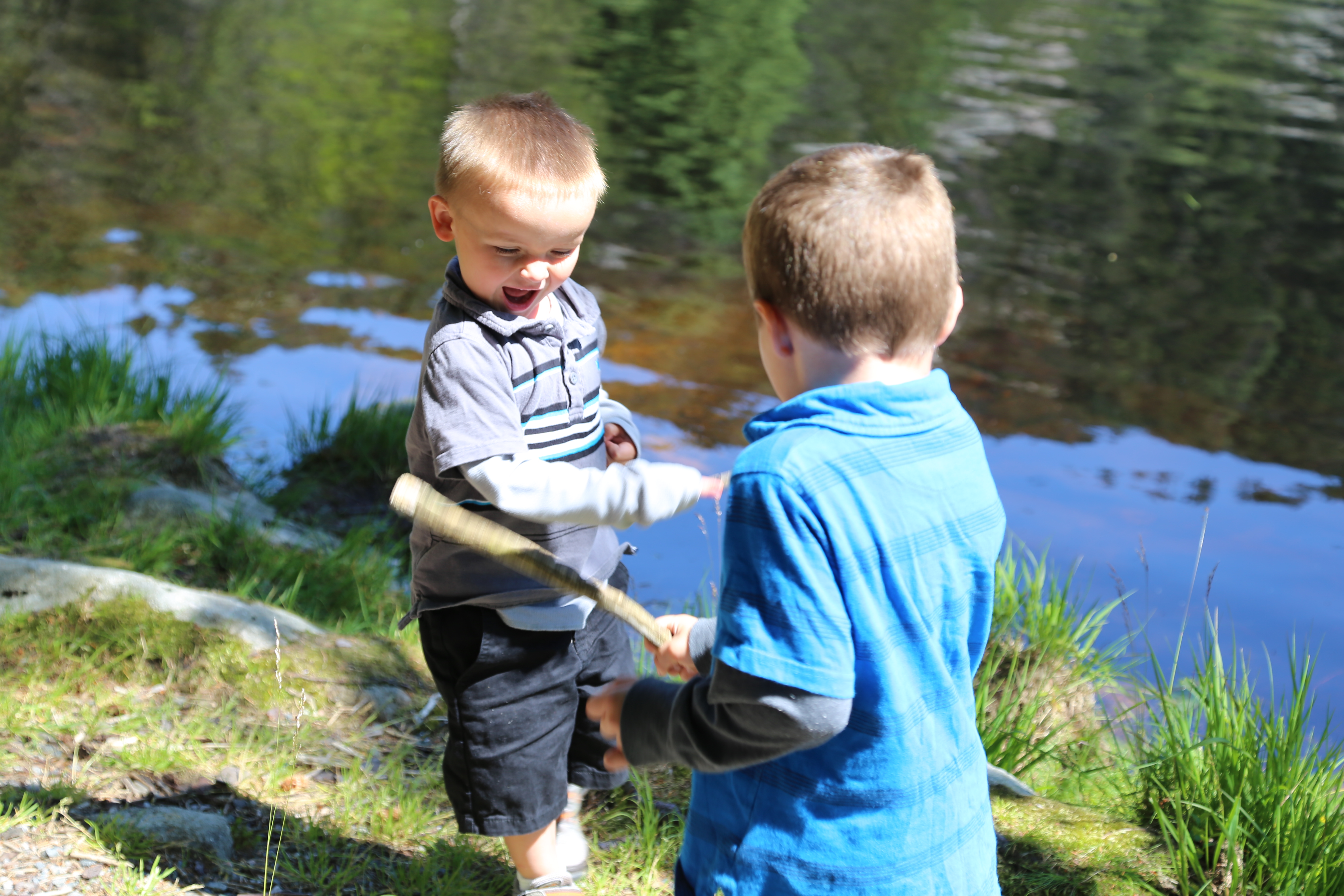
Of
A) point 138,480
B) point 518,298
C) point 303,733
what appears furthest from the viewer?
point 138,480

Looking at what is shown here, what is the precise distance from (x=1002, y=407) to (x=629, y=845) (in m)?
4.64

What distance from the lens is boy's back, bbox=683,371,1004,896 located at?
53.5 inches

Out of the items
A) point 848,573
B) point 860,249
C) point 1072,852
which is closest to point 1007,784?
point 1072,852

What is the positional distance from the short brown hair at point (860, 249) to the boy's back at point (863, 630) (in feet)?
0.27

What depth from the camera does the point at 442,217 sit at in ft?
6.77

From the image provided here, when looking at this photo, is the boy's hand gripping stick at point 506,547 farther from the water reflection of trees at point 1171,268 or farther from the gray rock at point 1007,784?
the water reflection of trees at point 1171,268

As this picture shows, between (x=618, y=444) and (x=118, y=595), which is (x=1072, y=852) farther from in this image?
(x=118, y=595)

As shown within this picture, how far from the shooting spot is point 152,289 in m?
7.04

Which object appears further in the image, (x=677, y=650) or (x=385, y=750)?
(x=385, y=750)

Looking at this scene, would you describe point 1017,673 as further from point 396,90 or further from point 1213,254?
point 396,90

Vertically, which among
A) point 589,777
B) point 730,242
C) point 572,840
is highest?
point 589,777

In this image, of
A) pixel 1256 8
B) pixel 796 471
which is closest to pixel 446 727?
pixel 796 471

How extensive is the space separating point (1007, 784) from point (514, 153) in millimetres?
1870

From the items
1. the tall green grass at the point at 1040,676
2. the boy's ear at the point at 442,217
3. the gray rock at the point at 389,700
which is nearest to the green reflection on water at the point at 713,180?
the tall green grass at the point at 1040,676
